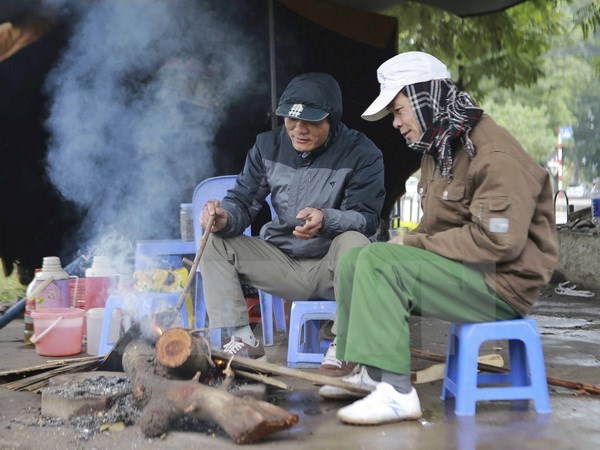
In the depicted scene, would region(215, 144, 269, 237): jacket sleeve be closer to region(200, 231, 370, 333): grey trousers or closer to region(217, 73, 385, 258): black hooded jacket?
region(217, 73, 385, 258): black hooded jacket

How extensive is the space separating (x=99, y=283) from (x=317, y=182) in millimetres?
1759

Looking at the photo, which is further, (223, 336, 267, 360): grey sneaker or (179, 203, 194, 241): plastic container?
(179, 203, 194, 241): plastic container

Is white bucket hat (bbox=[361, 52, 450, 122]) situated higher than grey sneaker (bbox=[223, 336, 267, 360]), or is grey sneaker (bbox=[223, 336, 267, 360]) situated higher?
white bucket hat (bbox=[361, 52, 450, 122])

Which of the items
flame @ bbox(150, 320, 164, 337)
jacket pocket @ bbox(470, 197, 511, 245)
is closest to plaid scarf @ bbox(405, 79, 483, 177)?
jacket pocket @ bbox(470, 197, 511, 245)

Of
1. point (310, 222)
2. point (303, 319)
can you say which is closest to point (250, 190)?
point (310, 222)

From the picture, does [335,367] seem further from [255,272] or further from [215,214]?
[215,214]

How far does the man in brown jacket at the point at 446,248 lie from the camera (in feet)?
9.66

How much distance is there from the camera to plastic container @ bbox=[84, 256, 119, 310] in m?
4.88

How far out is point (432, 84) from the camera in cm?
316

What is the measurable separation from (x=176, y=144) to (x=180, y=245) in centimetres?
143

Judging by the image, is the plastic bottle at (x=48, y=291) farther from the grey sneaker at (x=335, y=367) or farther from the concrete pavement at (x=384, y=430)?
the grey sneaker at (x=335, y=367)

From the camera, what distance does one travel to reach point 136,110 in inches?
247

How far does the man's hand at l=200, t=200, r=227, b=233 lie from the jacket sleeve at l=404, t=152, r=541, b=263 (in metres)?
1.31

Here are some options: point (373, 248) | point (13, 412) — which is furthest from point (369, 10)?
point (13, 412)
